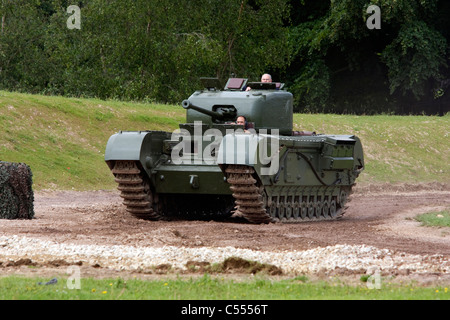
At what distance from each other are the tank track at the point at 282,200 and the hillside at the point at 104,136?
300 inches

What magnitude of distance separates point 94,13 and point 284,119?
18421 mm

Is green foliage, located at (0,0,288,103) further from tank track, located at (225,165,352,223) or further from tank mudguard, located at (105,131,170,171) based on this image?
tank mudguard, located at (105,131,170,171)

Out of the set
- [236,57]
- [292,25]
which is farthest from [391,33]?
[236,57]

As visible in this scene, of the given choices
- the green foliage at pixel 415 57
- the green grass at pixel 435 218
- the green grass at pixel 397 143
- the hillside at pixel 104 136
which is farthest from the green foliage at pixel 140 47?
the green grass at pixel 435 218

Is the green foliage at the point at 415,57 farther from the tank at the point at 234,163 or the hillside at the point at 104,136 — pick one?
the tank at the point at 234,163

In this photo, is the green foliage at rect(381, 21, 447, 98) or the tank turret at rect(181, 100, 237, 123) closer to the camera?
the tank turret at rect(181, 100, 237, 123)

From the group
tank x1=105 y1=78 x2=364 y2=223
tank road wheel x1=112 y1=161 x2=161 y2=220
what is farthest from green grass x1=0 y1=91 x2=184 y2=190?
tank road wheel x1=112 y1=161 x2=161 y2=220

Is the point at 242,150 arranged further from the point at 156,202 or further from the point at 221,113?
the point at 156,202

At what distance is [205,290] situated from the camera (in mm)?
8367

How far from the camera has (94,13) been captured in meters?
33.8

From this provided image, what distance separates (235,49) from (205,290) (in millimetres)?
29533

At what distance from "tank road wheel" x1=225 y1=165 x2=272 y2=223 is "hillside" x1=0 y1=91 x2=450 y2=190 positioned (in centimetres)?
831

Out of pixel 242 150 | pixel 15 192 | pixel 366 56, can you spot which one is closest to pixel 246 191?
pixel 242 150

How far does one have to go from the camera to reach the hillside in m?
23.8
